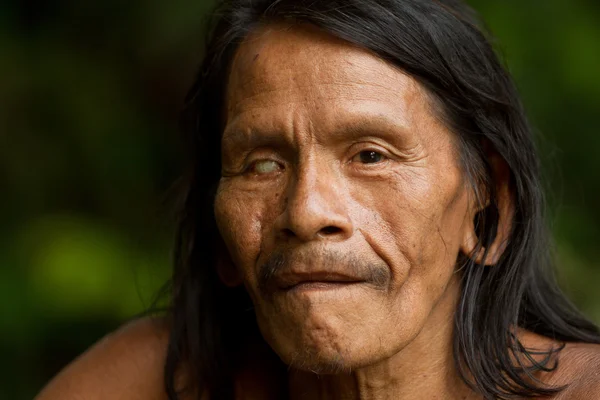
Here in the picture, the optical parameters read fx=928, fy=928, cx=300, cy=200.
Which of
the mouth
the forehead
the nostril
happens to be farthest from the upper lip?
the forehead

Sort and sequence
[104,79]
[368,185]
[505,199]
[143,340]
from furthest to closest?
[104,79] < [143,340] < [505,199] < [368,185]

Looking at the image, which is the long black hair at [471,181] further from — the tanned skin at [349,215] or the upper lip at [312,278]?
the upper lip at [312,278]

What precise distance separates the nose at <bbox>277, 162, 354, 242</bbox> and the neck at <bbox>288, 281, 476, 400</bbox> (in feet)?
1.63

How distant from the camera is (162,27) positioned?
189 inches

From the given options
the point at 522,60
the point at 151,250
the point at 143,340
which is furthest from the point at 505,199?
the point at 151,250

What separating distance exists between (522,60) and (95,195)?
2392mm

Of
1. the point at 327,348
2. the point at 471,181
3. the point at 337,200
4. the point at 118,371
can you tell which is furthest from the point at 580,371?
the point at 118,371

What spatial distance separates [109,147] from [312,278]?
282cm

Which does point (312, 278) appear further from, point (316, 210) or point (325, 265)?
point (316, 210)

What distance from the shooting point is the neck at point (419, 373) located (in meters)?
2.74

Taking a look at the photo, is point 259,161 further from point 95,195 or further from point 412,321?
point 95,195

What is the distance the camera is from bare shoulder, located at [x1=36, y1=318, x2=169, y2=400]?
312 cm

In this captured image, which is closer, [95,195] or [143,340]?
[143,340]

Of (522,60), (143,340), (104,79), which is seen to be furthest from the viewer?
(104,79)
